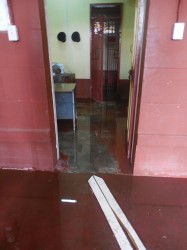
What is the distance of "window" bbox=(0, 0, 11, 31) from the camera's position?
1.80m

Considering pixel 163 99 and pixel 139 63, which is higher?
pixel 139 63

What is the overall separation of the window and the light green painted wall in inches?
114

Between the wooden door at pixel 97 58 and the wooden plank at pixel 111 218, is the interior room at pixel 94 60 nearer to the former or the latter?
the wooden door at pixel 97 58

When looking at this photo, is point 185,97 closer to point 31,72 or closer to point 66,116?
point 31,72

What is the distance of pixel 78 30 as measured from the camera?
4.89 meters

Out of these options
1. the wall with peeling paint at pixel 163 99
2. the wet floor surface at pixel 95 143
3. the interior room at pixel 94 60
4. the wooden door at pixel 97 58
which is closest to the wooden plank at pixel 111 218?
the wet floor surface at pixel 95 143

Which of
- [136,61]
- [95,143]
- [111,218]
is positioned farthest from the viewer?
[95,143]

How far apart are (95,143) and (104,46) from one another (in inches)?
123

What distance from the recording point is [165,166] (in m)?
2.28

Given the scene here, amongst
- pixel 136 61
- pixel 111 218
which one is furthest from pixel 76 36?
pixel 111 218

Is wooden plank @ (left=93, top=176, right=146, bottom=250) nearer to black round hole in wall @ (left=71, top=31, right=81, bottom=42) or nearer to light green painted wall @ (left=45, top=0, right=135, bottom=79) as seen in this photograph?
light green painted wall @ (left=45, top=0, right=135, bottom=79)

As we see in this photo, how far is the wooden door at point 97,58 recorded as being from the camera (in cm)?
472

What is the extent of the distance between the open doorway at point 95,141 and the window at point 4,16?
1.27 metres

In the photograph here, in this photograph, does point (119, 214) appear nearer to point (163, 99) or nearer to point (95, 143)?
point (163, 99)
